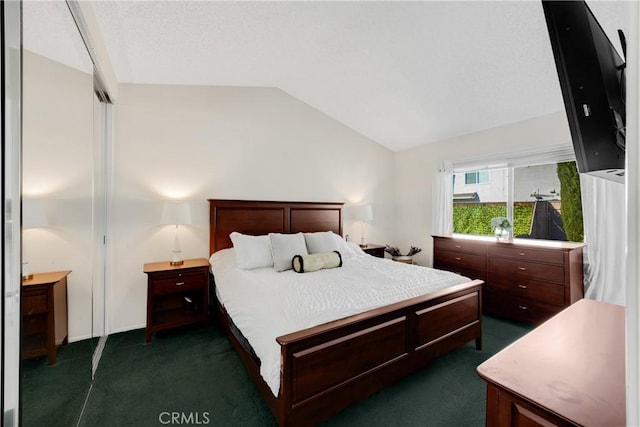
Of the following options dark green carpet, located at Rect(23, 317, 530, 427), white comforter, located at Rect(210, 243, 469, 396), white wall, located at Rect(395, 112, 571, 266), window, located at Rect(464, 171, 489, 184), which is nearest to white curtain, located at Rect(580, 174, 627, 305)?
white wall, located at Rect(395, 112, 571, 266)

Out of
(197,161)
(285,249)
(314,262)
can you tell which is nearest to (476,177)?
(314,262)

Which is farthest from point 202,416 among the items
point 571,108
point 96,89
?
point 96,89

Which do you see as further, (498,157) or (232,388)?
(498,157)

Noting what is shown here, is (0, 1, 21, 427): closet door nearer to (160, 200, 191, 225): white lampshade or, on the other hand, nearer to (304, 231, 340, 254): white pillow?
(160, 200, 191, 225): white lampshade

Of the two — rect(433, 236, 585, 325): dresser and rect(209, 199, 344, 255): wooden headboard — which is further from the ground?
rect(209, 199, 344, 255): wooden headboard

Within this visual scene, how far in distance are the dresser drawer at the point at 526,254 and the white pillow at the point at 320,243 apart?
1.84m

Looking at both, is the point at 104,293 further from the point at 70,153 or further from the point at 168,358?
the point at 70,153

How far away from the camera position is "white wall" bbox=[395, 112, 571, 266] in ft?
9.93

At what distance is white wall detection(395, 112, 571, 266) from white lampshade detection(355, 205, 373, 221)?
0.90m

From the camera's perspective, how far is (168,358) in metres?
2.24

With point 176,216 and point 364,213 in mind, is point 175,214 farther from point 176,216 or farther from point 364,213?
point 364,213

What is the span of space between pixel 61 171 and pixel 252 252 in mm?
1587

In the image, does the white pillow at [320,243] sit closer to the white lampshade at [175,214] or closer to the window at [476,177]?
the white lampshade at [175,214]

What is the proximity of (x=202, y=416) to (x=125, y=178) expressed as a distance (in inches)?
90.4
